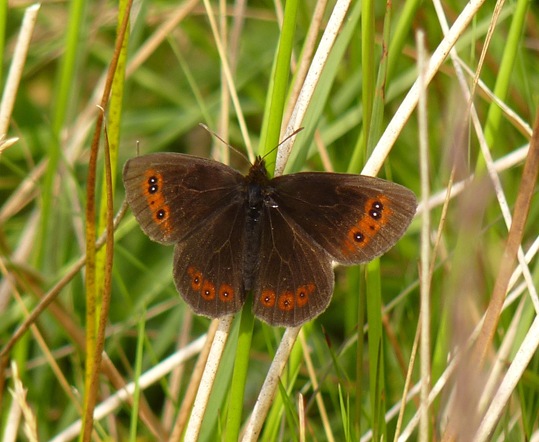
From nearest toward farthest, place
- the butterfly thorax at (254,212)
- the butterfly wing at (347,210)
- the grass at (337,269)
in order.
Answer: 1. the grass at (337,269)
2. the butterfly wing at (347,210)
3. the butterfly thorax at (254,212)

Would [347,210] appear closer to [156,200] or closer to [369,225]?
[369,225]

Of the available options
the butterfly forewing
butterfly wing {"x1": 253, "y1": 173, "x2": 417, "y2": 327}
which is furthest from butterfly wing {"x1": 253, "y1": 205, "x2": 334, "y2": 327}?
the butterfly forewing

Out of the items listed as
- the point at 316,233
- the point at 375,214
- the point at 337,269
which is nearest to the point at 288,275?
the point at 316,233

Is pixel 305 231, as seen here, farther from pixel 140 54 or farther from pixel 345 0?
pixel 140 54

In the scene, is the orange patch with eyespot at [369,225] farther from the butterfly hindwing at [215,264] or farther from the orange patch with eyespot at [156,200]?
the orange patch with eyespot at [156,200]

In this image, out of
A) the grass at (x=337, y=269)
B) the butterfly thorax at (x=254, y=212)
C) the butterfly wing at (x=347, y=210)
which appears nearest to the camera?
the grass at (x=337, y=269)

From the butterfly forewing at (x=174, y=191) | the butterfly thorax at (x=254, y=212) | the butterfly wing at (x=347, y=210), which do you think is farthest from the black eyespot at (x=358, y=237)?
the butterfly forewing at (x=174, y=191)

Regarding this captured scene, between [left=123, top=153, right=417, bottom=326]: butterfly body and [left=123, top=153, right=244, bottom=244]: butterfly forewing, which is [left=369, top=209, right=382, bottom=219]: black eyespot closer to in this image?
[left=123, top=153, right=417, bottom=326]: butterfly body
